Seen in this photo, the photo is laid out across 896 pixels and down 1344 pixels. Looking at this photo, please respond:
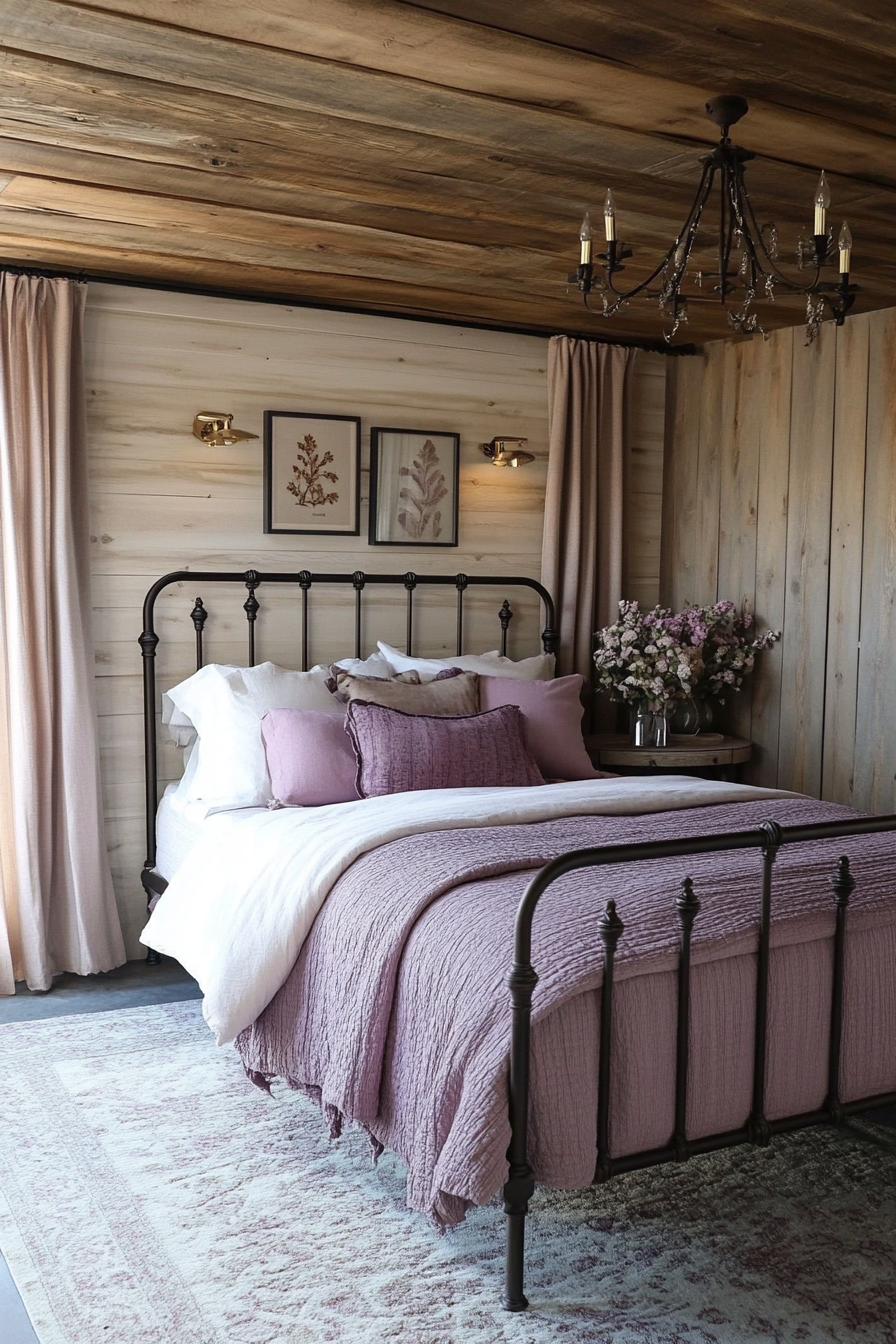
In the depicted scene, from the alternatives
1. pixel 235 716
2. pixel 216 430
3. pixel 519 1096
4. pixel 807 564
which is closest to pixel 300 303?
pixel 216 430

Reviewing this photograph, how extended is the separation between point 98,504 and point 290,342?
0.90 m

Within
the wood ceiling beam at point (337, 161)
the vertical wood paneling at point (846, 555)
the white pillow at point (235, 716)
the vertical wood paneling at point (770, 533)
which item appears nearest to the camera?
the wood ceiling beam at point (337, 161)

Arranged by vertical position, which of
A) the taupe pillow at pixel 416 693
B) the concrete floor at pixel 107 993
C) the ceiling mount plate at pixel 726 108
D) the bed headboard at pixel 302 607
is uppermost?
the ceiling mount plate at pixel 726 108

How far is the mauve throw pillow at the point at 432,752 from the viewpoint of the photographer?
3561mm

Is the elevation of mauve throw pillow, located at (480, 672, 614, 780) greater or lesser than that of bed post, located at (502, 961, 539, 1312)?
greater

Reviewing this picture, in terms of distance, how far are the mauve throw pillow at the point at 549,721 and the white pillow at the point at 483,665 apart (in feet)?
0.55

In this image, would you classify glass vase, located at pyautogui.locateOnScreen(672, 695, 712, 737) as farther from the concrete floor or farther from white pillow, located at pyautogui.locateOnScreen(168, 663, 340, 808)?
the concrete floor

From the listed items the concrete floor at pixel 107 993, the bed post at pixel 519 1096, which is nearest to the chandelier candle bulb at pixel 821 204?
the bed post at pixel 519 1096

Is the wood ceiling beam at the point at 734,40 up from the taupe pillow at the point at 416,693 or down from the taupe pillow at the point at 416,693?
up

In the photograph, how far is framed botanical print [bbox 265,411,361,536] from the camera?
436 cm

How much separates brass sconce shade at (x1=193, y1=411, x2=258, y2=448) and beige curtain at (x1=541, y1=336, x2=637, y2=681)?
128cm

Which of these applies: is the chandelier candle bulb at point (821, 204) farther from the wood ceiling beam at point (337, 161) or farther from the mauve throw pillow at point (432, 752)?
the mauve throw pillow at point (432, 752)

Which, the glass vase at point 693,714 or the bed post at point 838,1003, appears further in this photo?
the glass vase at point 693,714

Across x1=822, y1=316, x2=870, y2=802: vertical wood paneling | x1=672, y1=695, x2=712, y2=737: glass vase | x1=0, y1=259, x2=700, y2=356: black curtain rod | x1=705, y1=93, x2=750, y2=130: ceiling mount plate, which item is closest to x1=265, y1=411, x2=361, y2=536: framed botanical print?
x1=0, y1=259, x2=700, y2=356: black curtain rod
